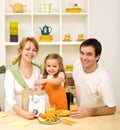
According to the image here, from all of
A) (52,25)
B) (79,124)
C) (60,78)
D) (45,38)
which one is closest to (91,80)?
(60,78)

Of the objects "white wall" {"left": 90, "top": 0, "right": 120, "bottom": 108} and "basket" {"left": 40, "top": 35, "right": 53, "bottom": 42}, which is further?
"white wall" {"left": 90, "top": 0, "right": 120, "bottom": 108}

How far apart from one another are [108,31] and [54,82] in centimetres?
193

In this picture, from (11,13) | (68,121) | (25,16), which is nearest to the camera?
(68,121)

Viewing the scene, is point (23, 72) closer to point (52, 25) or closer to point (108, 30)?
point (52, 25)

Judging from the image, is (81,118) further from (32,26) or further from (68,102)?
(32,26)

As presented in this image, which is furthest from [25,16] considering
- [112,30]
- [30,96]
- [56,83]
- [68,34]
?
[30,96]

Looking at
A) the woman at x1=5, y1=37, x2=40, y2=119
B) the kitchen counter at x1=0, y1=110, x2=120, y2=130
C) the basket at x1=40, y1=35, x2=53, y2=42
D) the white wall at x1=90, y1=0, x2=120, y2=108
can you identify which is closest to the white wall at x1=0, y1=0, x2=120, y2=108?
the white wall at x1=90, y1=0, x2=120, y2=108

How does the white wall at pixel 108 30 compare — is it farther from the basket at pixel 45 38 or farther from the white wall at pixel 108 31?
the basket at pixel 45 38

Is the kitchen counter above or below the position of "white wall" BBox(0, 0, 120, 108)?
below

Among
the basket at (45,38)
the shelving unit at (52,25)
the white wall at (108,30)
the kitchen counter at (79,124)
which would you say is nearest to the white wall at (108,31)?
the white wall at (108,30)

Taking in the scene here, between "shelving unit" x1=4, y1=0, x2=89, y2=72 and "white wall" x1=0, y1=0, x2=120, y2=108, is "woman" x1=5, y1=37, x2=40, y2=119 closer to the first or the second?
"shelving unit" x1=4, y1=0, x2=89, y2=72

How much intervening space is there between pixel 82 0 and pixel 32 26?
82cm

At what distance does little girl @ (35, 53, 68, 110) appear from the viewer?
236 centimetres

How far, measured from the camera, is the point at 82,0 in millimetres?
3932
